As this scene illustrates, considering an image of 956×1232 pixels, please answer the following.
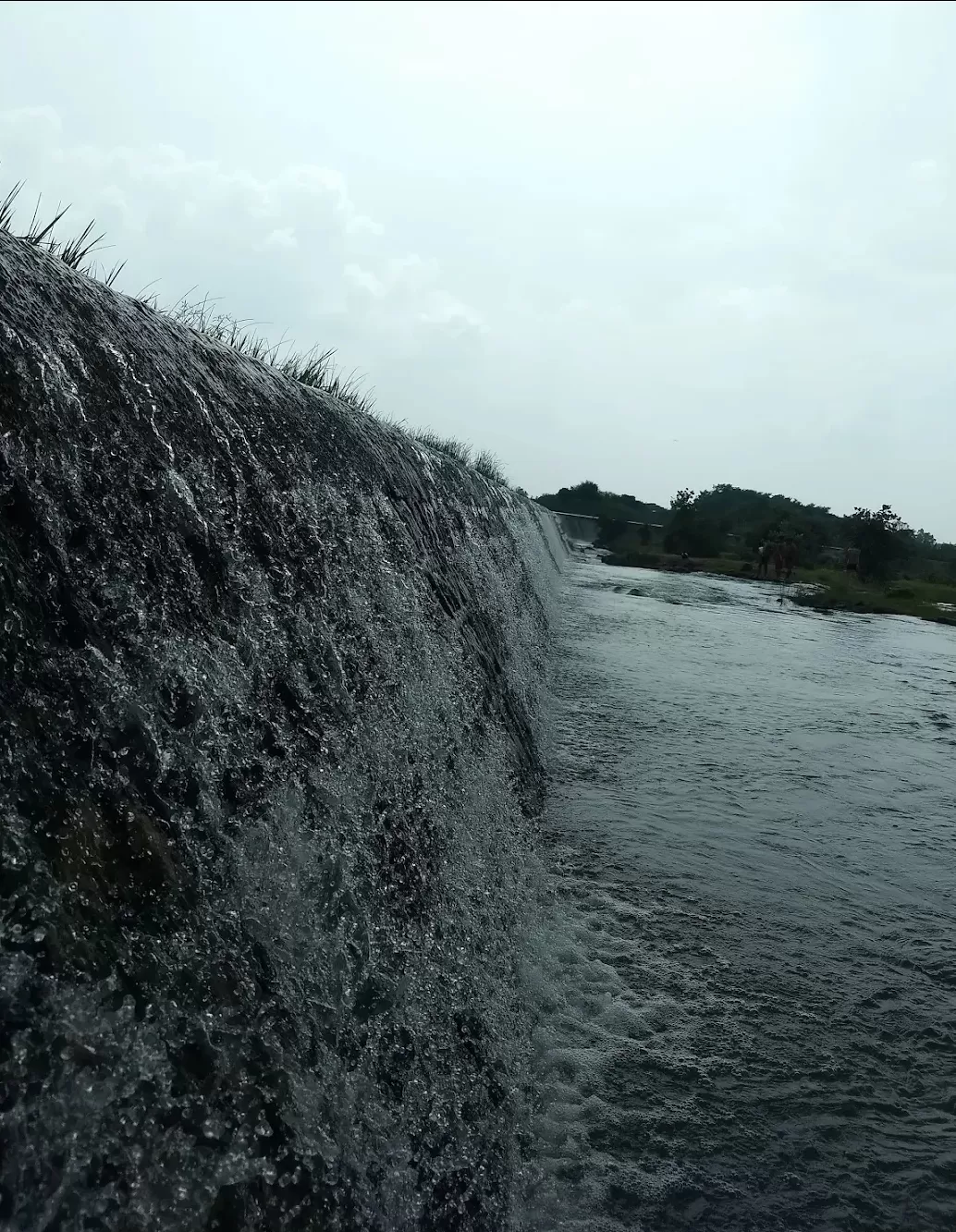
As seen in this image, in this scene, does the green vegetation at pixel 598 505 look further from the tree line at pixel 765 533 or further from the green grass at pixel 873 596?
the green grass at pixel 873 596

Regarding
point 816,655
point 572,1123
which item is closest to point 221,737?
point 572,1123

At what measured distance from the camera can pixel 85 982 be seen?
163cm

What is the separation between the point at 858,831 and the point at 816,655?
9.89m

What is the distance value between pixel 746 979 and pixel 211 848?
269 centimetres

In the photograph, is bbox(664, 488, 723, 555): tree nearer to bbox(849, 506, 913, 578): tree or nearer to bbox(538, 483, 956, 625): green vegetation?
bbox(538, 483, 956, 625): green vegetation

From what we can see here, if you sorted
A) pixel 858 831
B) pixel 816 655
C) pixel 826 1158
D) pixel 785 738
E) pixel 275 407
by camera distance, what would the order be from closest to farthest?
pixel 826 1158, pixel 275 407, pixel 858 831, pixel 785 738, pixel 816 655

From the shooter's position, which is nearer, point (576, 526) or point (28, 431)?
point (28, 431)

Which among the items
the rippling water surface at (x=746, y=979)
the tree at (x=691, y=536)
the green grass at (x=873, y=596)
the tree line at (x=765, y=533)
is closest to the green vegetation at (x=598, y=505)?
the tree line at (x=765, y=533)

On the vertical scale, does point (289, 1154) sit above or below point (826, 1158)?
above

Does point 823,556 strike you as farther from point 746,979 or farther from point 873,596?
point 746,979

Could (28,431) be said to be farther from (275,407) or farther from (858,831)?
(858,831)

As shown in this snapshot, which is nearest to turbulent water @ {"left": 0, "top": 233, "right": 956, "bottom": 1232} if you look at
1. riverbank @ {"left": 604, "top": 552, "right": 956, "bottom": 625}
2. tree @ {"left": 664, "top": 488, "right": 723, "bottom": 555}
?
riverbank @ {"left": 604, "top": 552, "right": 956, "bottom": 625}

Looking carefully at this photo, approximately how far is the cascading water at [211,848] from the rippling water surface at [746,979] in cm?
33

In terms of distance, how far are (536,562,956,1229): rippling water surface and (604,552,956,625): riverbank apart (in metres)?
23.4
